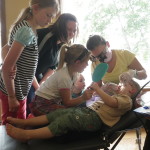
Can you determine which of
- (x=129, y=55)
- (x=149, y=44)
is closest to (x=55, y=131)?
(x=129, y=55)

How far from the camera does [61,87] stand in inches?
58.7

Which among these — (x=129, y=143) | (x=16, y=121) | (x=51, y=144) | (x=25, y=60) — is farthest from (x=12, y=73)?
(x=129, y=143)

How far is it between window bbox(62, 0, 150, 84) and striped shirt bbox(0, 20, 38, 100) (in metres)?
1.34

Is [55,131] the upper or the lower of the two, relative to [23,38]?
lower

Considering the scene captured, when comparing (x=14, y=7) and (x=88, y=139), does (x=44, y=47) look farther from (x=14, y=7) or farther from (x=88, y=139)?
(x=14, y=7)

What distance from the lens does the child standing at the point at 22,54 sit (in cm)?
126

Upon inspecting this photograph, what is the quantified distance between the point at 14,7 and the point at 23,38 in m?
1.40

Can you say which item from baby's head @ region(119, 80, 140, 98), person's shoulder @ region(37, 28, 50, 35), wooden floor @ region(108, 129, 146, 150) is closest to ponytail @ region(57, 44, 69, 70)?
person's shoulder @ region(37, 28, 50, 35)

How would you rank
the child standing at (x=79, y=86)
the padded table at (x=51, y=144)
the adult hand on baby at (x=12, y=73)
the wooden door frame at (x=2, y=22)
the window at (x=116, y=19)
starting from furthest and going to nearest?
1. the window at (x=116, y=19)
2. the wooden door frame at (x=2, y=22)
3. the child standing at (x=79, y=86)
4. the adult hand on baby at (x=12, y=73)
5. the padded table at (x=51, y=144)

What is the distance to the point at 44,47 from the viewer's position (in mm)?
1652

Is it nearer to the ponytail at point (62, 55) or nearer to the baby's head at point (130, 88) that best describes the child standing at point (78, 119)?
the baby's head at point (130, 88)

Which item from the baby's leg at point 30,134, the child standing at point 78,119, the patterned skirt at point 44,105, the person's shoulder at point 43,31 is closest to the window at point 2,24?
the person's shoulder at point 43,31

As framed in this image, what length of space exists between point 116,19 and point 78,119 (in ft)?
5.48

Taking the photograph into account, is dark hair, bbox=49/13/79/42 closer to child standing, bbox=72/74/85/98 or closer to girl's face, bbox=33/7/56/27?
girl's face, bbox=33/7/56/27
